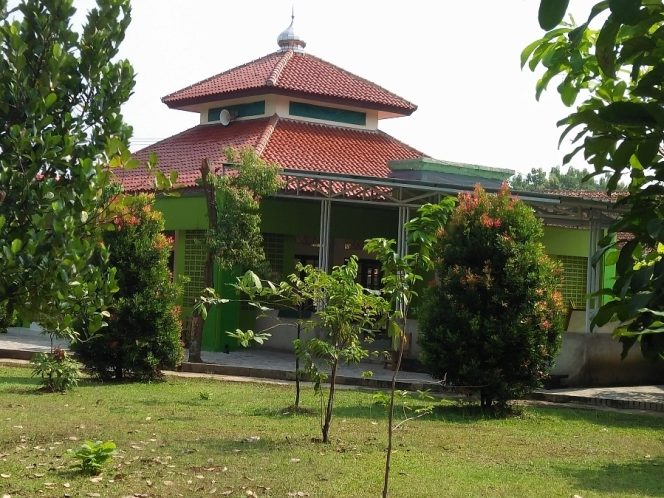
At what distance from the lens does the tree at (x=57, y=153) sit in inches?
205

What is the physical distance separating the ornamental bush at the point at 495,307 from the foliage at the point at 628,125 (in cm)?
1120

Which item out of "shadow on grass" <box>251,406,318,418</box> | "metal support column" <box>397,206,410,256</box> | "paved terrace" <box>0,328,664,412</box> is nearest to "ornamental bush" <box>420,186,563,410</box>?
"paved terrace" <box>0,328,664,412</box>

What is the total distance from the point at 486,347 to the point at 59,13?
9.09 m

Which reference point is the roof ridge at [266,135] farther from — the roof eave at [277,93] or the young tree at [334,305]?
the young tree at [334,305]

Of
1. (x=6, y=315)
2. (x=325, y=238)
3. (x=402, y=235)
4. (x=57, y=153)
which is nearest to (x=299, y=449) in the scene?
(x=6, y=315)

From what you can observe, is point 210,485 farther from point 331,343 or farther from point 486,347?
point 486,347

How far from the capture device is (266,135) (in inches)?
A: 1011

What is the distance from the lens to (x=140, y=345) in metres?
16.2

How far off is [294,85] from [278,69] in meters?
1.45

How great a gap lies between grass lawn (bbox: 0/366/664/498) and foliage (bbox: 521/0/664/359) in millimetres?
5563

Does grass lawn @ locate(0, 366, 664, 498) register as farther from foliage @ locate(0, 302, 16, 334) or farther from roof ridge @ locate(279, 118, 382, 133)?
roof ridge @ locate(279, 118, 382, 133)

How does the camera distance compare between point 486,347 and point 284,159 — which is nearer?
point 486,347

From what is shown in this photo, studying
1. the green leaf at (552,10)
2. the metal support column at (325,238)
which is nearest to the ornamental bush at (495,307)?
the metal support column at (325,238)

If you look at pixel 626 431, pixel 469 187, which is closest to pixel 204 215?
Answer: pixel 469 187
